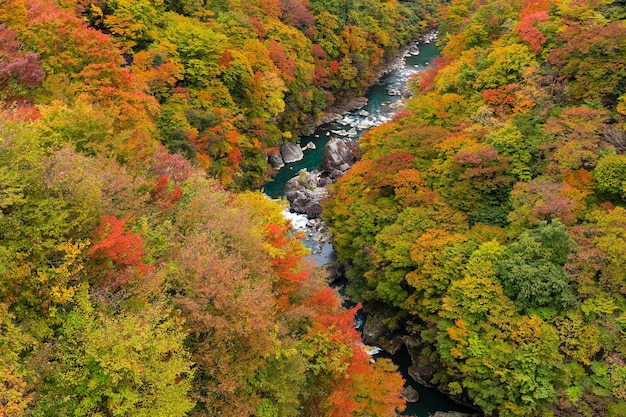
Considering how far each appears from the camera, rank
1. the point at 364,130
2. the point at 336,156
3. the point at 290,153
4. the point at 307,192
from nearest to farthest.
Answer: the point at 307,192 < the point at 336,156 < the point at 290,153 < the point at 364,130

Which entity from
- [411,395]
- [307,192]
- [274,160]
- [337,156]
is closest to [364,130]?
[337,156]

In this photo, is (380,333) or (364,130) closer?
(380,333)

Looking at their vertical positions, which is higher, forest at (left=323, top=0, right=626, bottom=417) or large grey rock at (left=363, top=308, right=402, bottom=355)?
forest at (left=323, top=0, right=626, bottom=417)

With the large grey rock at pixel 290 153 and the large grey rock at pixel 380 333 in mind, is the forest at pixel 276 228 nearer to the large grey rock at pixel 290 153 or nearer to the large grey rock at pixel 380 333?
the large grey rock at pixel 380 333

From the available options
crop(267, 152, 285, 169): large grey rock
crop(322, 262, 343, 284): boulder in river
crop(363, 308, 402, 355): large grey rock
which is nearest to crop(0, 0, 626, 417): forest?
crop(363, 308, 402, 355): large grey rock

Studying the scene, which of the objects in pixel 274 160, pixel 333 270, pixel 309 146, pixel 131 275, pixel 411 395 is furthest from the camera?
pixel 309 146

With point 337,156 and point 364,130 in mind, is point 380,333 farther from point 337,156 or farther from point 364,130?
point 364,130

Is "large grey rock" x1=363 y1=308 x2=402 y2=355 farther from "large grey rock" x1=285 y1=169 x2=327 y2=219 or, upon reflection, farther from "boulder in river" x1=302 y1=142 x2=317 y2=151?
"boulder in river" x1=302 y1=142 x2=317 y2=151
